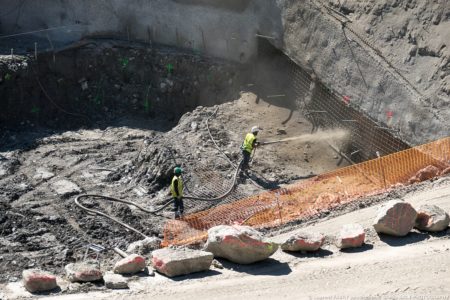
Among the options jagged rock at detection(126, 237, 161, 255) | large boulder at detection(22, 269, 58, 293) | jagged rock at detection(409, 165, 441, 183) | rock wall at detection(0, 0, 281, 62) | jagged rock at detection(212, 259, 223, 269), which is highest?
rock wall at detection(0, 0, 281, 62)

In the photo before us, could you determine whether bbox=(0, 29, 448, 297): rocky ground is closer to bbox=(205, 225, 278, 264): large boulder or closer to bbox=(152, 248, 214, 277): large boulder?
bbox=(152, 248, 214, 277): large boulder

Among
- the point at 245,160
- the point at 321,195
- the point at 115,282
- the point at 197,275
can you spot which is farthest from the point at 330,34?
the point at 115,282

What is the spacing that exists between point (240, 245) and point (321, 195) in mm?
4457

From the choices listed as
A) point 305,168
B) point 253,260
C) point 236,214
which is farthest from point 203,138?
point 253,260

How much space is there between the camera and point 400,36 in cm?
1927

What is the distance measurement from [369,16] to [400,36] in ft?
3.94

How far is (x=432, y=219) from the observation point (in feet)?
44.8

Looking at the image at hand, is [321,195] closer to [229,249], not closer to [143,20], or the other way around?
[229,249]

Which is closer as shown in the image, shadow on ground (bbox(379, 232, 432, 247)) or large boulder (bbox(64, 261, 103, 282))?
large boulder (bbox(64, 261, 103, 282))

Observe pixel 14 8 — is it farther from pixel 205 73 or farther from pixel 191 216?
pixel 191 216

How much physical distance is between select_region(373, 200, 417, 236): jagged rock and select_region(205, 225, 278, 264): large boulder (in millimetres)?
2005

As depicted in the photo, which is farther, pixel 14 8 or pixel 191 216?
pixel 14 8

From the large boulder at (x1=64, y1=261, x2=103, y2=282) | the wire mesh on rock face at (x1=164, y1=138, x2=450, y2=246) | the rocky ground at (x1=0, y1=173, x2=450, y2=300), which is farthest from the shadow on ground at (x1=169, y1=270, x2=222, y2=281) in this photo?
the wire mesh on rock face at (x1=164, y1=138, x2=450, y2=246)

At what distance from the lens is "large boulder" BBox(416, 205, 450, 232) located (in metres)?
13.6
